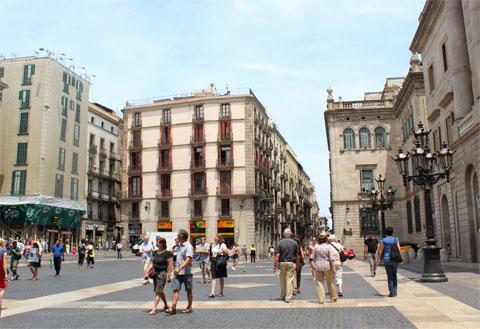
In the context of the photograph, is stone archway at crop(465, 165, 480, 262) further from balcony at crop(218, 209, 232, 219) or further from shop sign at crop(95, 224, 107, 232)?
shop sign at crop(95, 224, 107, 232)

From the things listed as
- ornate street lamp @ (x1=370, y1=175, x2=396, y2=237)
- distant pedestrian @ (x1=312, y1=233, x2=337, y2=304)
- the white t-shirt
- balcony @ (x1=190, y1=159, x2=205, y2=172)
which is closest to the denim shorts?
distant pedestrian @ (x1=312, y1=233, x2=337, y2=304)

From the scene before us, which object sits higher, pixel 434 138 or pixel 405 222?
pixel 434 138

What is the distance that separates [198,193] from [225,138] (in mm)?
7085

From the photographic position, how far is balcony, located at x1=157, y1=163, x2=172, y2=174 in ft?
186

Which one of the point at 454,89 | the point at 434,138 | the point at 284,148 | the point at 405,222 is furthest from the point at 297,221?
the point at 454,89

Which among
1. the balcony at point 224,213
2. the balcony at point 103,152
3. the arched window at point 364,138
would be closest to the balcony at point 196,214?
the balcony at point 224,213

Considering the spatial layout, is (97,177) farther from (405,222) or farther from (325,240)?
(325,240)

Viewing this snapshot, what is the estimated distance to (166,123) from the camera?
191ft

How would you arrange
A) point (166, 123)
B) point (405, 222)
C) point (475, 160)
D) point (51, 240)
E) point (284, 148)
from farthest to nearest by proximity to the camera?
point (284, 148) → point (166, 123) → point (51, 240) → point (405, 222) → point (475, 160)

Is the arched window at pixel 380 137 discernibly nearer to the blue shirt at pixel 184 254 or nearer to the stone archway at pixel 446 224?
the stone archway at pixel 446 224

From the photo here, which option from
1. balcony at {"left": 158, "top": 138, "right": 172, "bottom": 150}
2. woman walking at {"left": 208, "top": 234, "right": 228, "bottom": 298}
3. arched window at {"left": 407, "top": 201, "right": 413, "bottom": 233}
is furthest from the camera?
balcony at {"left": 158, "top": 138, "right": 172, "bottom": 150}

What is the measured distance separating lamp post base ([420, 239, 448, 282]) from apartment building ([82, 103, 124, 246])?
44.2 meters

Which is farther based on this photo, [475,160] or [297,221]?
[297,221]

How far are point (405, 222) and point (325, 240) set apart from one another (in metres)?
33.9
